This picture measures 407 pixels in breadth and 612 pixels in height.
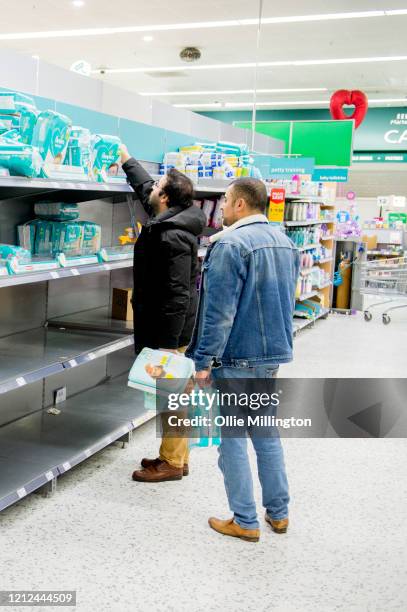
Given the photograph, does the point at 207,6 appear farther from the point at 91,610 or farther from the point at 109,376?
the point at 91,610

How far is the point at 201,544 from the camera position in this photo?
303 cm

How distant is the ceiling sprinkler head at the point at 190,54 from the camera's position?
40.8 feet

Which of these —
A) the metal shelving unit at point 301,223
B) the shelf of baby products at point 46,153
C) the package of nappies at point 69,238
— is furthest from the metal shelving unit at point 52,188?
the metal shelving unit at point 301,223

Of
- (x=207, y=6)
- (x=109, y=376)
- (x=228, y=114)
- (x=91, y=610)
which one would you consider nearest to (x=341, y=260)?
(x=207, y=6)

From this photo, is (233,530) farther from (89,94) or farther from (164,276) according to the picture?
(89,94)

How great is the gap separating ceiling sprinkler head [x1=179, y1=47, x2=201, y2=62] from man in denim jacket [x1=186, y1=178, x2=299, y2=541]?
10293mm

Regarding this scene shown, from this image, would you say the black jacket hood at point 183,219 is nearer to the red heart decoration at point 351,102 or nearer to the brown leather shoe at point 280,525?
the brown leather shoe at point 280,525

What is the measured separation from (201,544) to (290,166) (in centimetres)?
656

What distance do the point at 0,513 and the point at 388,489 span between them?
209 centimetres

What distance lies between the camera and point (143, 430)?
4.54 meters

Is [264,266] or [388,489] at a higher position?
[264,266]

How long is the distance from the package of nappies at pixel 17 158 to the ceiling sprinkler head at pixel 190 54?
406 inches

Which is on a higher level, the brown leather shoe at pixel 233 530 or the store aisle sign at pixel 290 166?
the store aisle sign at pixel 290 166

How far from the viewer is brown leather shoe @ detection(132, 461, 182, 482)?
12.1ft
